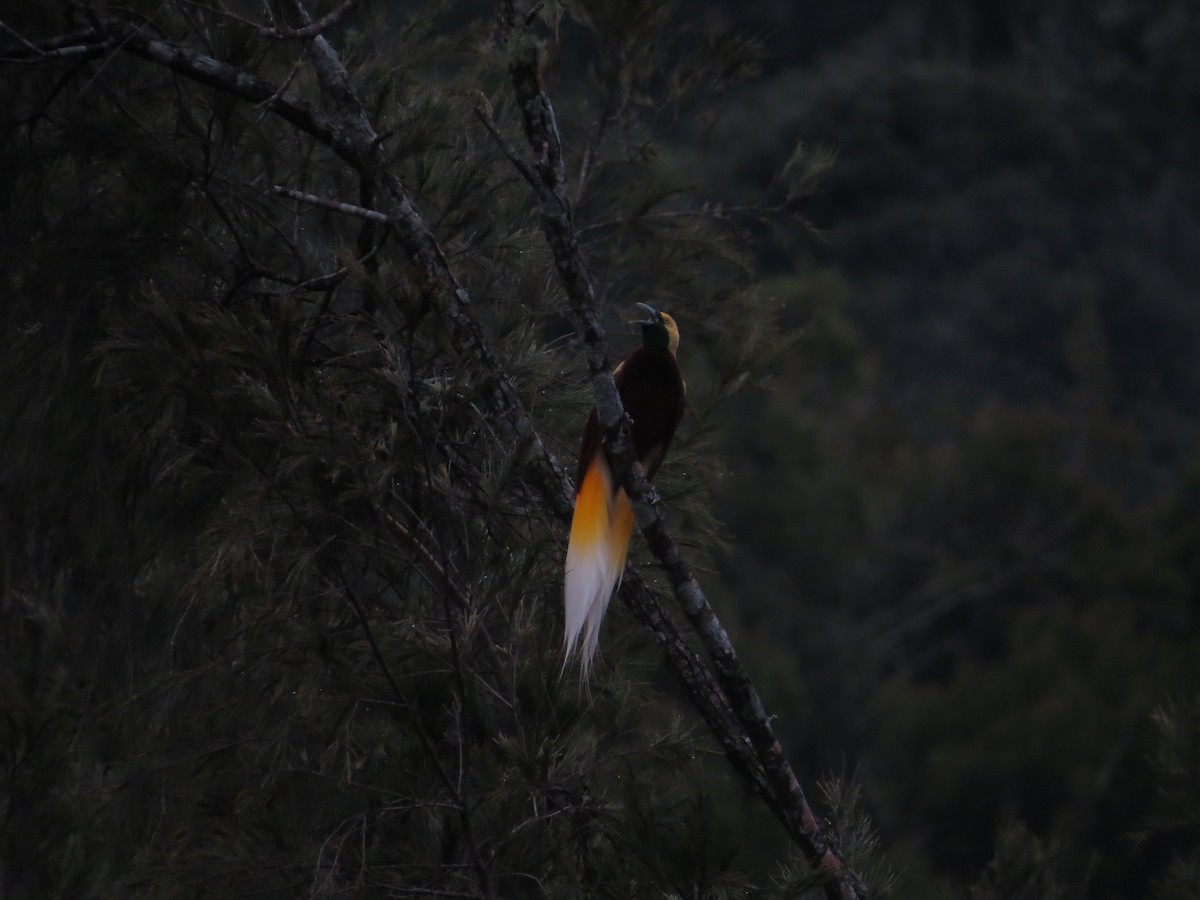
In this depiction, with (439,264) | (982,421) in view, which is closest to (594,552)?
(439,264)

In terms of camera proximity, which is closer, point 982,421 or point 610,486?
point 610,486

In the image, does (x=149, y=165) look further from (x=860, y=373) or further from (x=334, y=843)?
(x=860, y=373)

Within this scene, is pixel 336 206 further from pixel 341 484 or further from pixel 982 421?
pixel 982 421

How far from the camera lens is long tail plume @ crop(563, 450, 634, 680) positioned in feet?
10.1

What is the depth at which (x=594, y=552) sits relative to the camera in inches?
124

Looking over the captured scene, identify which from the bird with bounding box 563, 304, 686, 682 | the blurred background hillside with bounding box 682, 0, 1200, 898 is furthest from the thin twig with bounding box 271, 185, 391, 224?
the blurred background hillside with bounding box 682, 0, 1200, 898

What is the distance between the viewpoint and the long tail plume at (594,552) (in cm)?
308

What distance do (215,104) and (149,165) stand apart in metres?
0.19

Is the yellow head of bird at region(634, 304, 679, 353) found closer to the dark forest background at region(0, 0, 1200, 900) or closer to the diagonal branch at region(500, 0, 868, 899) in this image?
the dark forest background at region(0, 0, 1200, 900)

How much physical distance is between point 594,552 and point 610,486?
0.58 feet

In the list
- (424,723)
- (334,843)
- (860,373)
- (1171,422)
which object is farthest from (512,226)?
(1171,422)

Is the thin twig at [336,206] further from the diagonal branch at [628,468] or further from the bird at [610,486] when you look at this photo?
the bird at [610,486]

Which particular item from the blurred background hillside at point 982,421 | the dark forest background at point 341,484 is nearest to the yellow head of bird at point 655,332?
the dark forest background at point 341,484

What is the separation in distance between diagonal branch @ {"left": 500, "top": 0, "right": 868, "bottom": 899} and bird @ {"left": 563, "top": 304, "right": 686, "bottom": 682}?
19 centimetres
